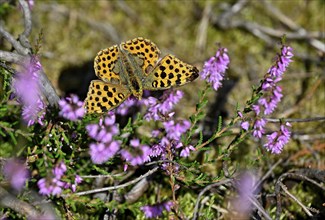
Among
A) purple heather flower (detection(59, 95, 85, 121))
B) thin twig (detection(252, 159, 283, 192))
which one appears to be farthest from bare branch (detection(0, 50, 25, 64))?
thin twig (detection(252, 159, 283, 192))

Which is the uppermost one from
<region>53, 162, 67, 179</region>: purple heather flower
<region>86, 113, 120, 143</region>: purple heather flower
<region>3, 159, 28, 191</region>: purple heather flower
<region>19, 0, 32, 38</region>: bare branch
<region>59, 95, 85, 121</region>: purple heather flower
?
<region>19, 0, 32, 38</region>: bare branch

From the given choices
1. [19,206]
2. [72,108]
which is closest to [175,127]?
[72,108]

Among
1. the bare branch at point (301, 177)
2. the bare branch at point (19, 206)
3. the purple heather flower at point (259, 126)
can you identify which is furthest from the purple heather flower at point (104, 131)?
the bare branch at point (301, 177)

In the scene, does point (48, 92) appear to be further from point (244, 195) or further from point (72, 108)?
point (244, 195)

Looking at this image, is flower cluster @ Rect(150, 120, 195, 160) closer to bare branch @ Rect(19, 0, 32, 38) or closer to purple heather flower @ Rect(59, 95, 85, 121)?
purple heather flower @ Rect(59, 95, 85, 121)

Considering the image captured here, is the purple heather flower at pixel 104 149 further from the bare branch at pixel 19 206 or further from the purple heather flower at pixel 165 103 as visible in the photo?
the bare branch at pixel 19 206

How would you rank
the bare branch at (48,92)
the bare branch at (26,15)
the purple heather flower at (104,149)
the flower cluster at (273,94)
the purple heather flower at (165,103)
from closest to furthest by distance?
the purple heather flower at (104,149)
the purple heather flower at (165,103)
the flower cluster at (273,94)
the bare branch at (48,92)
the bare branch at (26,15)
